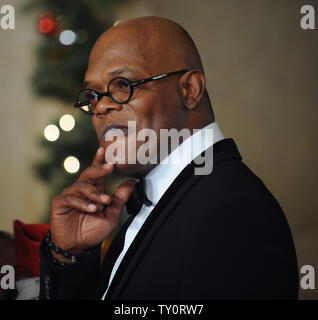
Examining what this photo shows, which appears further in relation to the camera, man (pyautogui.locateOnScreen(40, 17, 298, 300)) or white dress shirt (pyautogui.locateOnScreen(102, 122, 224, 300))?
white dress shirt (pyautogui.locateOnScreen(102, 122, 224, 300))

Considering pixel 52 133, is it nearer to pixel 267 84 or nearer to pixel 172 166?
pixel 172 166

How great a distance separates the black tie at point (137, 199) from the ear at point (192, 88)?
22cm

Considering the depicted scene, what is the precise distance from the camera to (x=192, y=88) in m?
0.93

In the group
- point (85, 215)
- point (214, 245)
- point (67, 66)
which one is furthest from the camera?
point (67, 66)

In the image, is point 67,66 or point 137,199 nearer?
point 137,199

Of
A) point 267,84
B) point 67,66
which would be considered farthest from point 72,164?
point 267,84

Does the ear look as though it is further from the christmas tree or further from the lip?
the christmas tree

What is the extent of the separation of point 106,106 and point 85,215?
0.96 feet

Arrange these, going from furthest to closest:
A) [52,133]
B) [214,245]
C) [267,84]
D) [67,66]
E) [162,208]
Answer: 1. [267,84]
2. [52,133]
3. [67,66]
4. [162,208]
5. [214,245]

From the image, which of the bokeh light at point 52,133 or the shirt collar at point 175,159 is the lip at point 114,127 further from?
the bokeh light at point 52,133

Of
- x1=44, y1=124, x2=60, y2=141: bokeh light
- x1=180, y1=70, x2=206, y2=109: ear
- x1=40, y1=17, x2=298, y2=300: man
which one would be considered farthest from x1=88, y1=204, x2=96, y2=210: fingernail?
x1=44, y1=124, x2=60, y2=141: bokeh light

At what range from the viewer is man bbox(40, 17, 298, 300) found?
2.34ft

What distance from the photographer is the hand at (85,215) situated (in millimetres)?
925

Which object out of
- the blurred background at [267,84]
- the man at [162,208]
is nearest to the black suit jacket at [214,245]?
the man at [162,208]
